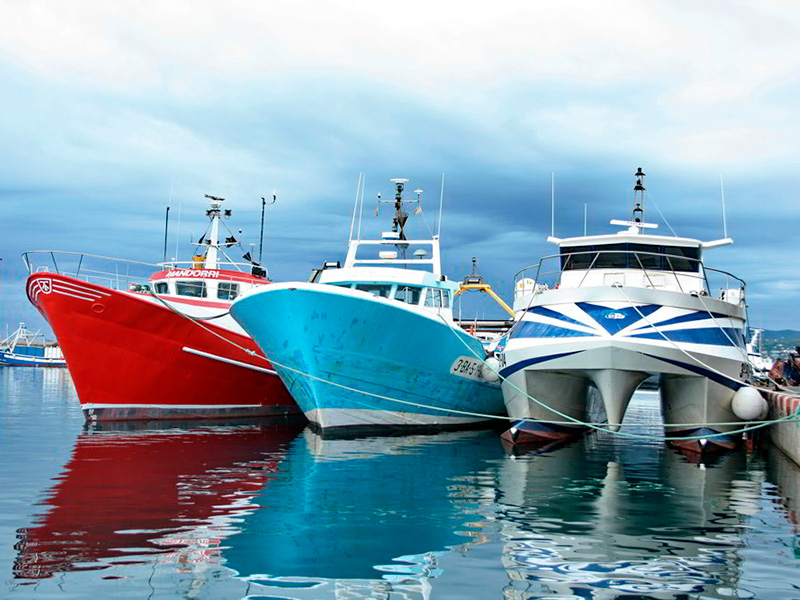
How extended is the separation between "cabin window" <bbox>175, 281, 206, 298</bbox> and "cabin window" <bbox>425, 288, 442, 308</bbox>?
Result: 704cm

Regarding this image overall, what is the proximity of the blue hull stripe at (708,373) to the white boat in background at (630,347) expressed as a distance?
0.08 feet

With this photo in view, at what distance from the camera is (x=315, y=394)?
1780cm

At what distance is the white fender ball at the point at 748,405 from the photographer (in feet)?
51.6

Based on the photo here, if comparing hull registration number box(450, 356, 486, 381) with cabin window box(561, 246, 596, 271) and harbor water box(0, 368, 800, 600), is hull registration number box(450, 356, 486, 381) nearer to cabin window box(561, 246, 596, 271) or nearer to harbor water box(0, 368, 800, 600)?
cabin window box(561, 246, 596, 271)

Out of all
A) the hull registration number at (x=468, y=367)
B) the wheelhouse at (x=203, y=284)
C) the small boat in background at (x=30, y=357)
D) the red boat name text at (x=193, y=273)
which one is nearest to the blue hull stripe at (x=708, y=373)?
the hull registration number at (x=468, y=367)

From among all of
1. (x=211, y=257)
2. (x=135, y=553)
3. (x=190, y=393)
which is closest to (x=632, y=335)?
(x=135, y=553)

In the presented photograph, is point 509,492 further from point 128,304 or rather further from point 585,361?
point 128,304

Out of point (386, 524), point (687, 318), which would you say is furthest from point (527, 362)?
point (386, 524)

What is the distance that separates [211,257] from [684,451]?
590 inches

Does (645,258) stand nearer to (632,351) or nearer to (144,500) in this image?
(632,351)

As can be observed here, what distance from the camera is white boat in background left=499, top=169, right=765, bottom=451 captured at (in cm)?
1527

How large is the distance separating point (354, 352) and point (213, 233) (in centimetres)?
932

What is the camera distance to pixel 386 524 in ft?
29.2

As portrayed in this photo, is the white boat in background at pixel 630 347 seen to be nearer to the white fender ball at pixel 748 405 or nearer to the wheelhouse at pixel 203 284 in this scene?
the white fender ball at pixel 748 405
